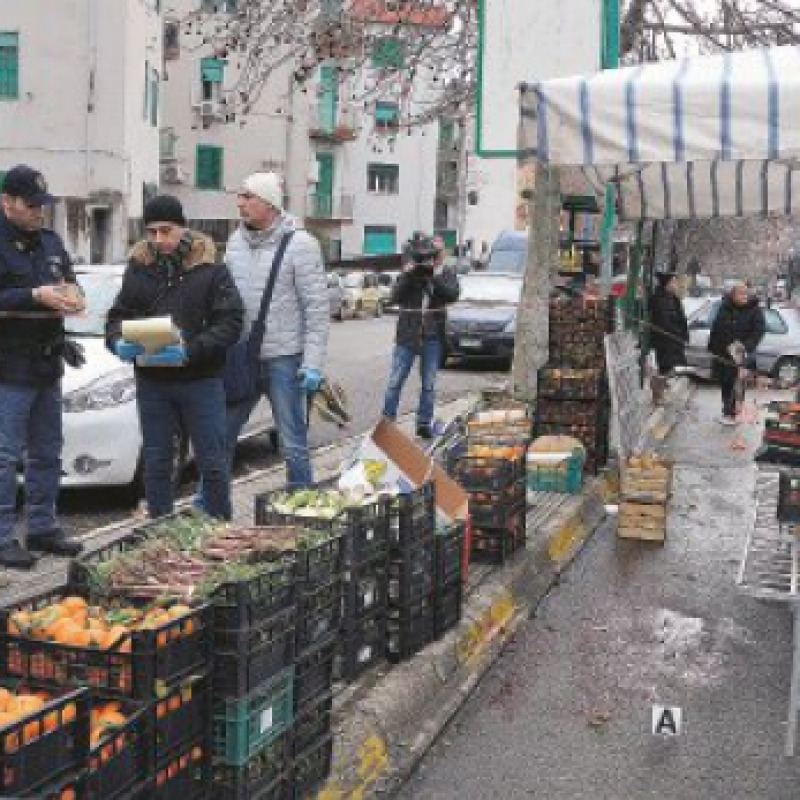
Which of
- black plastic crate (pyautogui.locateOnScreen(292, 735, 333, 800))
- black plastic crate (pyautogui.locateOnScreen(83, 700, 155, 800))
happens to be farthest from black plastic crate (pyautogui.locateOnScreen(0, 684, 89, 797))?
black plastic crate (pyautogui.locateOnScreen(292, 735, 333, 800))

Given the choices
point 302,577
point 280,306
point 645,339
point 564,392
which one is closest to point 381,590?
Answer: point 302,577

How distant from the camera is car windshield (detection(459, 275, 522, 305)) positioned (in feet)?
77.2

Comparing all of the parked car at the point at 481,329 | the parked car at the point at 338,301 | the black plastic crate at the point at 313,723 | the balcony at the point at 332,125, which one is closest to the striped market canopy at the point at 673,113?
the black plastic crate at the point at 313,723

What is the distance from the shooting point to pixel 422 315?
12.7 metres

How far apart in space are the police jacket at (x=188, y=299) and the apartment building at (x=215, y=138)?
42351 mm

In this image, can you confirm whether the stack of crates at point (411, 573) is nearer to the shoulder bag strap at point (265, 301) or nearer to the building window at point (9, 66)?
the shoulder bag strap at point (265, 301)

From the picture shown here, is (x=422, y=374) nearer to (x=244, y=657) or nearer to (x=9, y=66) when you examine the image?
(x=244, y=657)

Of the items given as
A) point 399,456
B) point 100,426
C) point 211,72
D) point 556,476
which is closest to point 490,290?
point 556,476

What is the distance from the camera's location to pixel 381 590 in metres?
5.71

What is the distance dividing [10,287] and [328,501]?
2.50 meters

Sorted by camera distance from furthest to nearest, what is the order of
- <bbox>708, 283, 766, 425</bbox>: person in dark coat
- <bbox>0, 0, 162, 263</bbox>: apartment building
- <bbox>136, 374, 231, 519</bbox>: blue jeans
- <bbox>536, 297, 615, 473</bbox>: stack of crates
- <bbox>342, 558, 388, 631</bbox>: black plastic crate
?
<bbox>0, 0, 162, 263</bbox>: apartment building < <bbox>708, 283, 766, 425</bbox>: person in dark coat < <bbox>536, 297, 615, 473</bbox>: stack of crates < <bbox>136, 374, 231, 519</bbox>: blue jeans < <bbox>342, 558, 388, 631</bbox>: black plastic crate

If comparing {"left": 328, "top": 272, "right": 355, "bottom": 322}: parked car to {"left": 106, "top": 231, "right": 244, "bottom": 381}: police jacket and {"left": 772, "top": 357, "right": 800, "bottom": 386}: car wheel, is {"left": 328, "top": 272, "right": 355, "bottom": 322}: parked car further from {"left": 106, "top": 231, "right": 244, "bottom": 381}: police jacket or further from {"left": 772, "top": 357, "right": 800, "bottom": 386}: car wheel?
{"left": 106, "top": 231, "right": 244, "bottom": 381}: police jacket

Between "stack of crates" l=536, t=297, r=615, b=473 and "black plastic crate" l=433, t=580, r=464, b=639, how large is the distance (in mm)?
4587

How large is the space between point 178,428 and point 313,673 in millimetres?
2855
